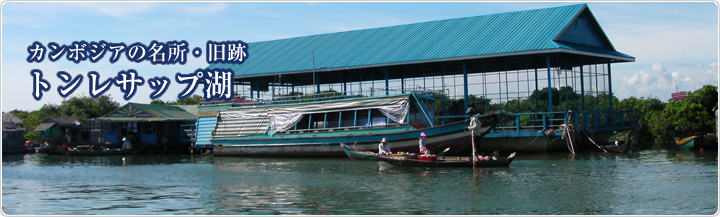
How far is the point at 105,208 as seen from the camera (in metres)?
14.2

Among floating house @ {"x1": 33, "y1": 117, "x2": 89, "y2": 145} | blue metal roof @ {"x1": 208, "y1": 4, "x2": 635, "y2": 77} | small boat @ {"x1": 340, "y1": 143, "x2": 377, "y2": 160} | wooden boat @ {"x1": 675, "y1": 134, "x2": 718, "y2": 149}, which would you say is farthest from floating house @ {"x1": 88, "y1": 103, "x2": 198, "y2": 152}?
wooden boat @ {"x1": 675, "y1": 134, "x2": 718, "y2": 149}

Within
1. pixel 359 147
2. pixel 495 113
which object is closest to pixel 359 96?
pixel 359 147

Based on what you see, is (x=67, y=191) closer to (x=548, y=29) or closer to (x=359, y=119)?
(x=359, y=119)

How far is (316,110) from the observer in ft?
97.0

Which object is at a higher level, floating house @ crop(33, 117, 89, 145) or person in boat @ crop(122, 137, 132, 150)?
floating house @ crop(33, 117, 89, 145)

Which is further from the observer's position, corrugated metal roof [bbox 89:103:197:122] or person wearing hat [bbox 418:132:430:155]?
corrugated metal roof [bbox 89:103:197:122]

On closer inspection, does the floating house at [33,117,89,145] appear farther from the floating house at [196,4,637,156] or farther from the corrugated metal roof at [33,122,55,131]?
the floating house at [196,4,637,156]

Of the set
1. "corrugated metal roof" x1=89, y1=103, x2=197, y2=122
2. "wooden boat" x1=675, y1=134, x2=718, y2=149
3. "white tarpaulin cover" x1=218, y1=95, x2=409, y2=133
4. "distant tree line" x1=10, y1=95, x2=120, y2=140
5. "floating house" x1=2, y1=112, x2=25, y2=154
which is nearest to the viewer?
"white tarpaulin cover" x1=218, y1=95, x2=409, y2=133

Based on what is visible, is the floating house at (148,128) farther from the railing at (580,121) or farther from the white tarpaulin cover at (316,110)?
the railing at (580,121)

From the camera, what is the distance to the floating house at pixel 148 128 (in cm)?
3900

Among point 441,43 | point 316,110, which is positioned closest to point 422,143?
point 316,110

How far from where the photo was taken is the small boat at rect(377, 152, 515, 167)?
20.1 m

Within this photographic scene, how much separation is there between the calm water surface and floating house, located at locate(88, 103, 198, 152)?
15.2m

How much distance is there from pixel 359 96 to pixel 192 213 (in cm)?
1728
